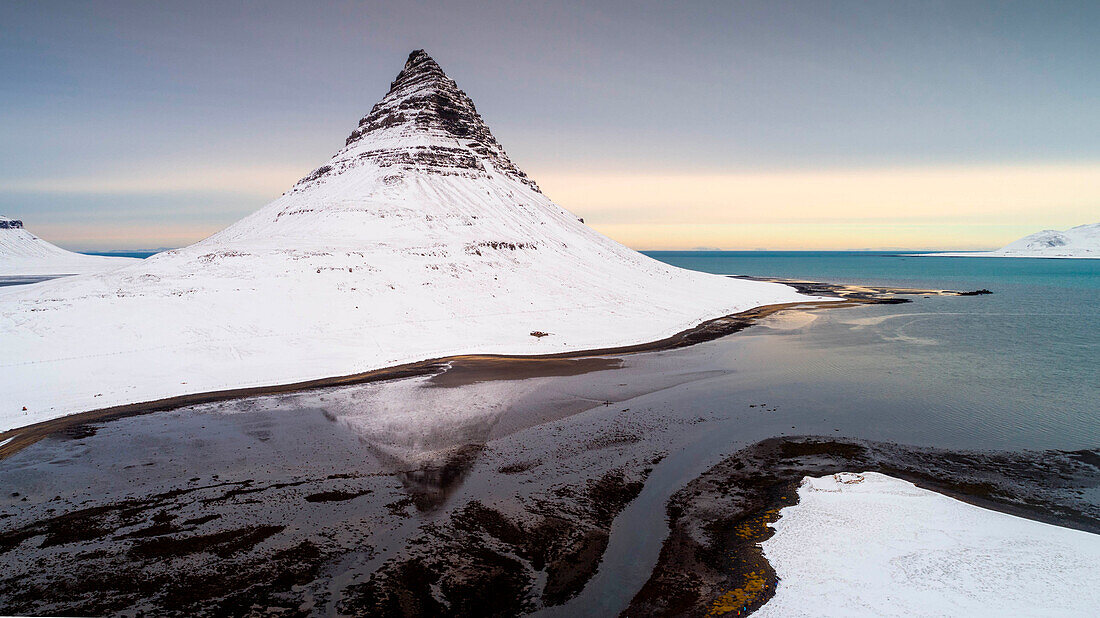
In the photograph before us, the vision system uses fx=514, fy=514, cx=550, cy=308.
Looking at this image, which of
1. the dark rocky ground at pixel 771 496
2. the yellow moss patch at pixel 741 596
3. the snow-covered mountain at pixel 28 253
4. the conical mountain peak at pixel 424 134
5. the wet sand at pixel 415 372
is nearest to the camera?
the yellow moss patch at pixel 741 596

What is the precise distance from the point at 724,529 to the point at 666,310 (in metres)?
36.5

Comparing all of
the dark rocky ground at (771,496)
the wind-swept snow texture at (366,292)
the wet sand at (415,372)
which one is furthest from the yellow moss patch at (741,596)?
the wind-swept snow texture at (366,292)

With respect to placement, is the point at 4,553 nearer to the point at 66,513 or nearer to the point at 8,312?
the point at 66,513

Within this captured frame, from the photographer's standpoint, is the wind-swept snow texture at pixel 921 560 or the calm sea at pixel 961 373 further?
the calm sea at pixel 961 373

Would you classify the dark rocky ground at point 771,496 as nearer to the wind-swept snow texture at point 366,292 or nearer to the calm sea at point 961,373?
the calm sea at point 961,373

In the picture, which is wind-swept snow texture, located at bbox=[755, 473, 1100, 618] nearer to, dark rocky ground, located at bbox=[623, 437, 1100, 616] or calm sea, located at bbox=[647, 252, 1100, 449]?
dark rocky ground, located at bbox=[623, 437, 1100, 616]

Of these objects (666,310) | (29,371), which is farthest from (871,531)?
(666,310)

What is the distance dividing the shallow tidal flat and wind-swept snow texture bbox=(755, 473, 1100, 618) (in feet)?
2.89

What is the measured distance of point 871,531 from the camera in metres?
11.7

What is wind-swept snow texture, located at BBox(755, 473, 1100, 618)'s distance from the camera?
916 centimetres

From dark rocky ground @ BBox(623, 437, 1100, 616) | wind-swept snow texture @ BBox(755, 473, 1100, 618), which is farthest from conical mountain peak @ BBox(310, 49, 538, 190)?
wind-swept snow texture @ BBox(755, 473, 1100, 618)

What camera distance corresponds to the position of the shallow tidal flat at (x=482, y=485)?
10.1 metres

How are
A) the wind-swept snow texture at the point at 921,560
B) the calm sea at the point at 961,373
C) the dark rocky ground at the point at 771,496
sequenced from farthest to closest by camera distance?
the calm sea at the point at 961,373 < the dark rocky ground at the point at 771,496 < the wind-swept snow texture at the point at 921,560

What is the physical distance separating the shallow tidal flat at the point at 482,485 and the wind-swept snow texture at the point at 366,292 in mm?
6099
